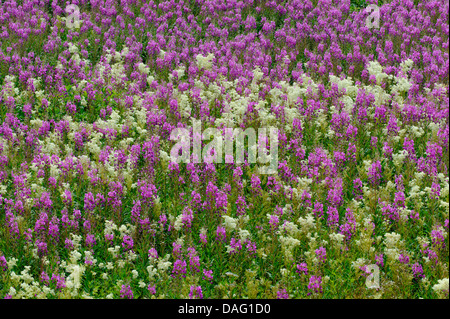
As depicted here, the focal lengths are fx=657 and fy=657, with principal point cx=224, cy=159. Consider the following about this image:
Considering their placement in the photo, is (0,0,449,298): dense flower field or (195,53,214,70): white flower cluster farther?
(195,53,214,70): white flower cluster

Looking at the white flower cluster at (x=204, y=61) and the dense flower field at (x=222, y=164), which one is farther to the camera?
the white flower cluster at (x=204, y=61)

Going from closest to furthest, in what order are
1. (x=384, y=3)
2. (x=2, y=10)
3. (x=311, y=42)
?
1. (x=311, y=42)
2. (x=2, y=10)
3. (x=384, y=3)

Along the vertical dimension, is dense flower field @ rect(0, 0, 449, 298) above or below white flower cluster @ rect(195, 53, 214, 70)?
below

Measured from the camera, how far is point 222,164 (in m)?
7.75

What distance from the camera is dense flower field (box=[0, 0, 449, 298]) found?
607cm

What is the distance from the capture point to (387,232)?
6.67m

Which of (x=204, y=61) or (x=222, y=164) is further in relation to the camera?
(x=204, y=61)

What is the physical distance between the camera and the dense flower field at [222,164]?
6.07 m

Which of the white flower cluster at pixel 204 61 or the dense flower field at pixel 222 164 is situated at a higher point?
Answer: the white flower cluster at pixel 204 61

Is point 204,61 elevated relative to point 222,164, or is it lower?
elevated
